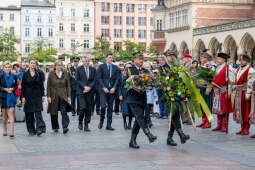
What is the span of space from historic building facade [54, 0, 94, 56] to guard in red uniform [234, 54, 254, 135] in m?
90.3

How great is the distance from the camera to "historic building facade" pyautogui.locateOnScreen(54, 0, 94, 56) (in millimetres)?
103250

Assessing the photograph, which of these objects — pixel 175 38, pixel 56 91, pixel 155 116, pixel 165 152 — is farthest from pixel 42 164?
pixel 175 38

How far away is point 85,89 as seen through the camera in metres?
14.4

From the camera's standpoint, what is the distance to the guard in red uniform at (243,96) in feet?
43.8

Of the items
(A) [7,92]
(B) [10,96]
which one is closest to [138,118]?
(B) [10,96]

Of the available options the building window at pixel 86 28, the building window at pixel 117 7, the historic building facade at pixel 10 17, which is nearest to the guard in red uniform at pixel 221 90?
the historic building facade at pixel 10 17

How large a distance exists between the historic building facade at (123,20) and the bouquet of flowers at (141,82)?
9280 centimetres

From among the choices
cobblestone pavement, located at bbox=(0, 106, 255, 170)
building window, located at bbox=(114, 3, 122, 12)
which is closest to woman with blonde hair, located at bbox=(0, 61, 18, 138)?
cobblestone pavement, located at bbox=(0, 106, 255, 170)

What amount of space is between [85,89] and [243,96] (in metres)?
4.17

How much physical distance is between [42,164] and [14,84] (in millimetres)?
4939

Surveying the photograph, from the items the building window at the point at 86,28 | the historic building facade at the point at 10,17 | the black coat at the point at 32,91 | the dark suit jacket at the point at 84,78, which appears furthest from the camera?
the building window at the point at 86,28

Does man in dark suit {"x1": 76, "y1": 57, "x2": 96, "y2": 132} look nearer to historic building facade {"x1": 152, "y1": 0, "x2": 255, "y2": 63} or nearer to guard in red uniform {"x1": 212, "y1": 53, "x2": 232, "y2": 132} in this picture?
guard in red uniform {"x1": 212, "y1": 53, "x2": 232, "y2": 132}

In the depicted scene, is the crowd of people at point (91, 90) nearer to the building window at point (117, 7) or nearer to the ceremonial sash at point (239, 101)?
the ceremonial sash at point (239, 101)

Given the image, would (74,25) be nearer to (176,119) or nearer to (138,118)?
(176,119)
